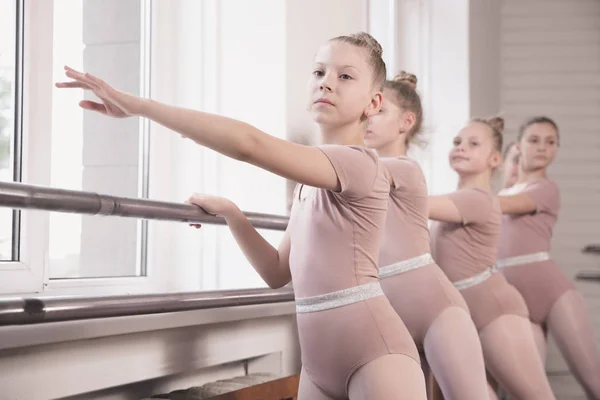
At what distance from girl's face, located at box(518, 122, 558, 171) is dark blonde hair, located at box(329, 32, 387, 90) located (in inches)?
95.2

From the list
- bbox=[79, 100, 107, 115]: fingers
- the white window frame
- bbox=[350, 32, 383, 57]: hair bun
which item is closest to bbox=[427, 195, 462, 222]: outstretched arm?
bbox=[350, 32, 383, 57]: hair bun

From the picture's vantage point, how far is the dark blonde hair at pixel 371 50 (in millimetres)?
1830

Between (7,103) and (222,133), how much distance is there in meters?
0.81

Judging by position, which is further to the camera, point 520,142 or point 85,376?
point 520,142

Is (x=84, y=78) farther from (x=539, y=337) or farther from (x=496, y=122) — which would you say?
(x=539, y=337)

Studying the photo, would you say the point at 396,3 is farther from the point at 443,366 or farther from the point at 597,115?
the point at 443,366

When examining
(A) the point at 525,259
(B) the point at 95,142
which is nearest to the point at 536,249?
(A) the point at 525,259

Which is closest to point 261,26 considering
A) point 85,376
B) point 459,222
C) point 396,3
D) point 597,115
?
point 459,222

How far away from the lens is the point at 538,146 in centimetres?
414

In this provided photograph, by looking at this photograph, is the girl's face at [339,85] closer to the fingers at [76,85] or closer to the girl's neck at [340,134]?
the girl's neck at [340,134]

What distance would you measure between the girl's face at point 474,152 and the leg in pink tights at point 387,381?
5.67 ft

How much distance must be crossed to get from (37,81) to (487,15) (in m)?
3.46

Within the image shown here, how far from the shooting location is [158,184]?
2.54 m

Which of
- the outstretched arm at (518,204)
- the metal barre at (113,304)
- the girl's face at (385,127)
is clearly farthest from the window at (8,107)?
the outstretched arm at (518,204)
